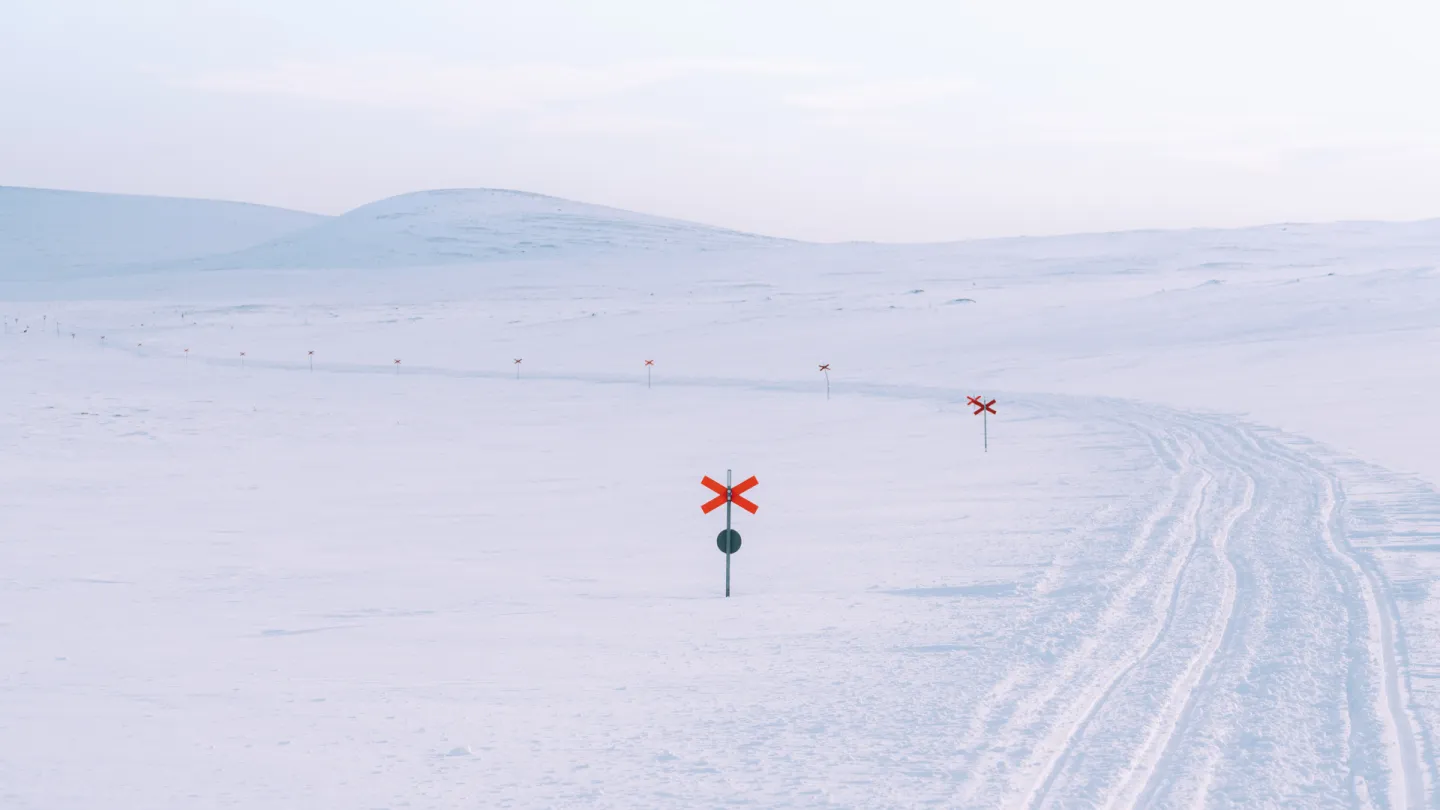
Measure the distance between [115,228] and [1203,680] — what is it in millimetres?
168981

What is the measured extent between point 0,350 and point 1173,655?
4354 centimetres

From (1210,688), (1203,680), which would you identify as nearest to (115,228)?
(1203,680)

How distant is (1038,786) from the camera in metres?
6.45

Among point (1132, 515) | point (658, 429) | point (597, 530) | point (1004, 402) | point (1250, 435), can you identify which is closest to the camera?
point (1132, 515)

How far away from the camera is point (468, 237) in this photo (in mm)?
120875

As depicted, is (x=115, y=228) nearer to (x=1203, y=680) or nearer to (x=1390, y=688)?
(x=1203, y=680)

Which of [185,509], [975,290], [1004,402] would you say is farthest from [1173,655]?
[975,290]

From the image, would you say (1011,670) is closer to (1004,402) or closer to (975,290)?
(1004,402)

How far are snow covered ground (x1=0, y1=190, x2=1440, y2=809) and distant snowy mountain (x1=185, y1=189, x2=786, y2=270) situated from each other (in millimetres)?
77168

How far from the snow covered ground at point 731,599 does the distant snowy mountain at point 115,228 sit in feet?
369

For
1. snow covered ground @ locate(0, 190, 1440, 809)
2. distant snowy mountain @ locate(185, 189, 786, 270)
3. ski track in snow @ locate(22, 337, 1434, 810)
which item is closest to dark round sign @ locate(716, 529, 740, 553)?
snow covered ground @ locate(0, 190, 1440, 809)

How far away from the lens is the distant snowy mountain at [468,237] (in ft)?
368

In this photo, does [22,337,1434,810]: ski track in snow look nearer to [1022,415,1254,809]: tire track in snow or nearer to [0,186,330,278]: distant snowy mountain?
[1022,415,1254,809]: tire track in snow

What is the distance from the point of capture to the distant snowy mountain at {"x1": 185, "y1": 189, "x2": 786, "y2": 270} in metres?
112
